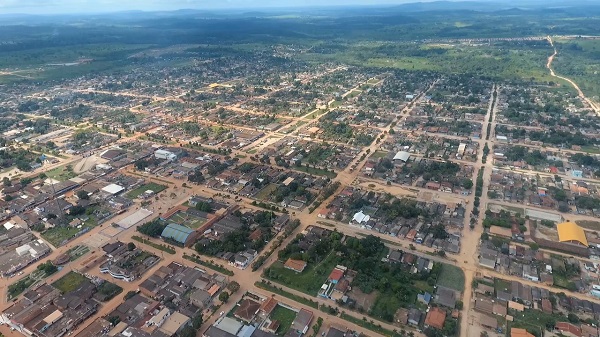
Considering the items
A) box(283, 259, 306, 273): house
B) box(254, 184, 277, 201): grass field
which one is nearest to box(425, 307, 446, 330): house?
box(283, 259, 306, 273): house

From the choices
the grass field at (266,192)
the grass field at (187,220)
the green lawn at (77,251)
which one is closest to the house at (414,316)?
the grass field at (266,192)

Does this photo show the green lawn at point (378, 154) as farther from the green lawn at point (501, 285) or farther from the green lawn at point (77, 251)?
the green lawn at point (77, 251)

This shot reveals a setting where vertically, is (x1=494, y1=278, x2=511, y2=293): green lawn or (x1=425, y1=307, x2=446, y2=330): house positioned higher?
(x1=425, y1=307, x2=446, y2=330): house

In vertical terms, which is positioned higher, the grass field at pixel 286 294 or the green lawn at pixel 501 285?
the grass field at pixel 286 294

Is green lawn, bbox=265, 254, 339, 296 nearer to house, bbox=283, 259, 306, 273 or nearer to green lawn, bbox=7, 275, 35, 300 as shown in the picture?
house, bbox=283, 259, 306, 273

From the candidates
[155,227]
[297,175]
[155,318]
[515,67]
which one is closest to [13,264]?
[155,227]

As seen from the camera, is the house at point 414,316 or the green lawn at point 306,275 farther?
the green lawn at point 306,275
